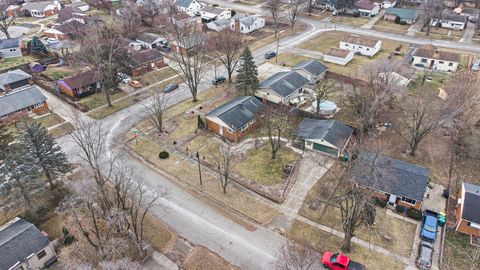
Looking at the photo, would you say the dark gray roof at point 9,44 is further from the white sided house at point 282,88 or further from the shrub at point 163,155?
the white sided house at point 282,88

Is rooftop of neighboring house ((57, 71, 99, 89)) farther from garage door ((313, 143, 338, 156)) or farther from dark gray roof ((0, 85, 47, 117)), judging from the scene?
garage door ((313, 143, 338, 156))

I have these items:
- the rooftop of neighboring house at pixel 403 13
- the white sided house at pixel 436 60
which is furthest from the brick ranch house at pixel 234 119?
the rooftop of neighboring house at pixel 403 13

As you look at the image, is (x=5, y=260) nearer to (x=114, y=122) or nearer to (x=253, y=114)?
(x=114, y=122)

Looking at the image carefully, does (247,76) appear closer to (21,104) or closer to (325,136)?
(325,136)

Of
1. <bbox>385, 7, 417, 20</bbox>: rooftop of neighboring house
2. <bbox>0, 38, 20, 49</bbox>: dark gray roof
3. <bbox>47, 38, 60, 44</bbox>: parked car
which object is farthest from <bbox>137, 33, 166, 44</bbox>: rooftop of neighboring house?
<bbox>385, 7, 417, 20</bbox>: rooftop of neighboring house

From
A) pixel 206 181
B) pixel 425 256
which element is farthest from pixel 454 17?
pixel 206 181

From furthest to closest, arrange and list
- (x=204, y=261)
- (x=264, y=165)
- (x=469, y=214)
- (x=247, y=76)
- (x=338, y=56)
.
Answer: (x=338, y=56), (x=247, y=76), (x=264, y=165), (x=469, y=214), (x=204, y=261)
